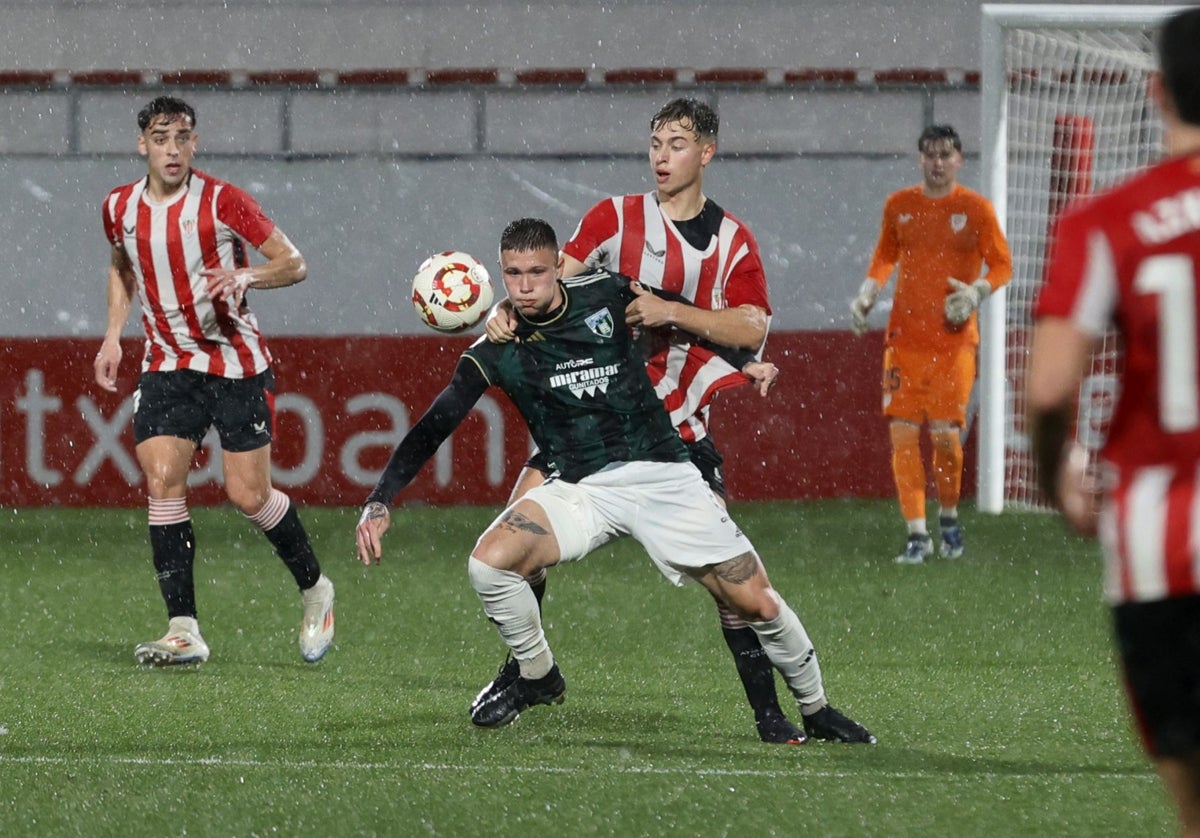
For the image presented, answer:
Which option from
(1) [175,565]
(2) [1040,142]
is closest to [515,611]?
(1) [175,565]

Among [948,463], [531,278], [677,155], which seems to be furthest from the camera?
[948,463]

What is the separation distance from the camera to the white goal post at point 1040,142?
33.7 feet

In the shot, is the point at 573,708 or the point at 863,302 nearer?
the point at 573,708

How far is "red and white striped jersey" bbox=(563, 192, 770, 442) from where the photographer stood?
5441 mm

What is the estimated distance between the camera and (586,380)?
5035 mm

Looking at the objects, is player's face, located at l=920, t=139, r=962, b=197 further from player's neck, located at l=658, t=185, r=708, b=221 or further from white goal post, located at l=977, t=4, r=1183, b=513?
player's neck, located at l=658, t=185, r=708, b=221

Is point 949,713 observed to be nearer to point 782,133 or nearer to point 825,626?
point 825,626

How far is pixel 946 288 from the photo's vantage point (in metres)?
9.09

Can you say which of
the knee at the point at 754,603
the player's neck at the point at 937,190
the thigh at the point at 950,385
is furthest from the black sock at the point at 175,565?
the player's neck at the point at 937,190

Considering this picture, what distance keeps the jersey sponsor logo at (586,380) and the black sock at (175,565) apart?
207 cm

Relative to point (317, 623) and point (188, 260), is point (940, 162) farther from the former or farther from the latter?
point (317, 623)

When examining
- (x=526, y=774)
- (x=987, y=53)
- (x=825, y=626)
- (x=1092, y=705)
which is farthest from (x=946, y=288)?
(x=526, y=774)

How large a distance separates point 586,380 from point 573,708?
1.05m

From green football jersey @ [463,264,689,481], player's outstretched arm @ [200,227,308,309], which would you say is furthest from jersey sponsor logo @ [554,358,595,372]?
player's outstretched arm @ [200,227,308,309]
